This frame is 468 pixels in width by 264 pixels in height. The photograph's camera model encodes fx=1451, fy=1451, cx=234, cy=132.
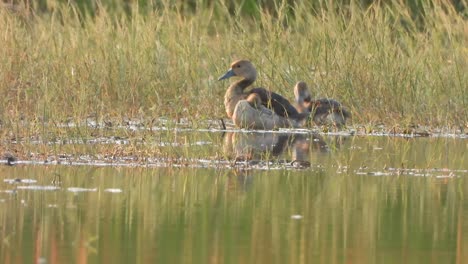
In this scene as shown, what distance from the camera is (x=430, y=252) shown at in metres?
7.05

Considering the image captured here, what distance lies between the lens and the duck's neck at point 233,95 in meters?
14.7

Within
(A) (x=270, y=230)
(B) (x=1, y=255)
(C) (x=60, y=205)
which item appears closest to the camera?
(B) (x=1, y=255)

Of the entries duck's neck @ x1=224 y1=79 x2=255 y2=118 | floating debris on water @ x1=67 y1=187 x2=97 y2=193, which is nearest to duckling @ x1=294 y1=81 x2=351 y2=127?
duck's neck @ x1=224 y1=79 x2=255 y2=118

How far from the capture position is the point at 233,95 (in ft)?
48.6

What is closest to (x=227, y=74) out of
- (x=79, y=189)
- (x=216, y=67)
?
(x=216, y=67)

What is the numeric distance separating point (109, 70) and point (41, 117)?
8.01 ft

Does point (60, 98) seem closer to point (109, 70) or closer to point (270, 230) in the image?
point (109, 70)

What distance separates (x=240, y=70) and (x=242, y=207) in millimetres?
6712

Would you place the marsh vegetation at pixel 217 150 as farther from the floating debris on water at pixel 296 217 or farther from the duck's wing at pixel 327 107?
the duck's wing at pixel 327 107

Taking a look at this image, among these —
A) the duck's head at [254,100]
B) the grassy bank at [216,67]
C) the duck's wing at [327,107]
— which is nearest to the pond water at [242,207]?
the duck's wing at [327,107]

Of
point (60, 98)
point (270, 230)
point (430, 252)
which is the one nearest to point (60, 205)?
point (270, 230)

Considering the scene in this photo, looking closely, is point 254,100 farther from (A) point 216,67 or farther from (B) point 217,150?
(B) point 217,150

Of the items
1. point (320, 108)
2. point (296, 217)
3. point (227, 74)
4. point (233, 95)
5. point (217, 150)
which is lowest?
point (296, 217)

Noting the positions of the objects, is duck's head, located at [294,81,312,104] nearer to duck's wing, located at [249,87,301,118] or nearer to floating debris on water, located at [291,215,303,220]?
duck's wing, located at [249,87,301,118]
